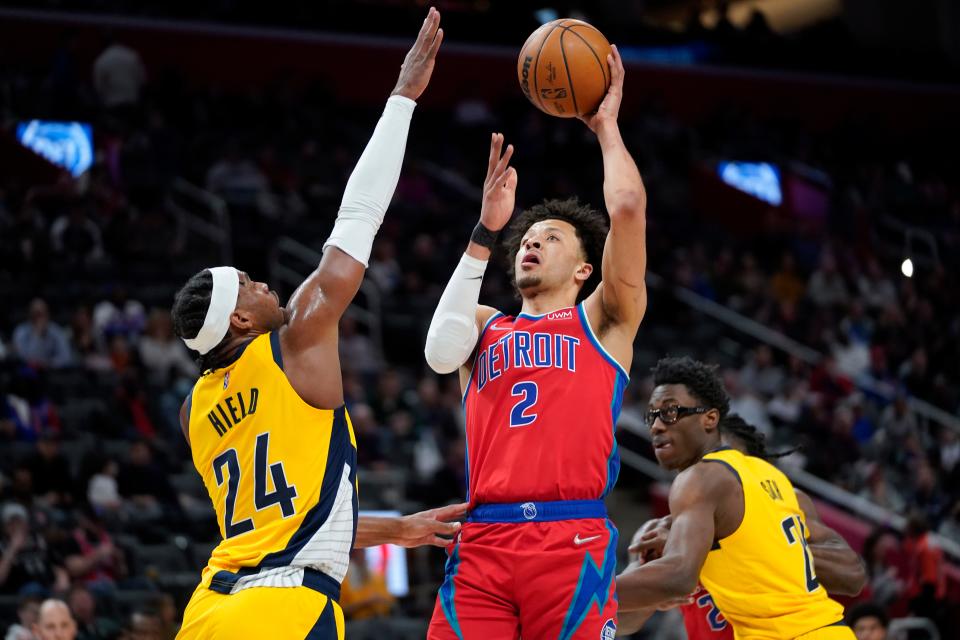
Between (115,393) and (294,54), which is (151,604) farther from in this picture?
(294,54)

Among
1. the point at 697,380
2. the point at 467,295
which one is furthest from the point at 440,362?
the point at 697,380

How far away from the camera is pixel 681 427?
6.13 m

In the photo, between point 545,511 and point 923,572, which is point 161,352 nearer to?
point 923,572

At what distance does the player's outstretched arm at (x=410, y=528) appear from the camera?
207 inches

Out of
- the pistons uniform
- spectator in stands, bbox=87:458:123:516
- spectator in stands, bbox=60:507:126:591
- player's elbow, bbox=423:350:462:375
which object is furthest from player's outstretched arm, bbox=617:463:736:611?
spectator in stands, bbox=87:458:123:516

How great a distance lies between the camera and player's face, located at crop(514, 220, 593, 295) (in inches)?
216

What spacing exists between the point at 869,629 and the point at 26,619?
5.35m

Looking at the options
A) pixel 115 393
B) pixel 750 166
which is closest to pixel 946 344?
pixel 750 166

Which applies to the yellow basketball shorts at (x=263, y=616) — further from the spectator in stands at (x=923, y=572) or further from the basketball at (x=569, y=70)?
the spectator in stands at (x=923, y=572)

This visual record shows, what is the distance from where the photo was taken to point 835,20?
84.5ft

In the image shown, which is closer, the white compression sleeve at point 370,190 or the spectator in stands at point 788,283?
the white compression sleeve at point 370,190

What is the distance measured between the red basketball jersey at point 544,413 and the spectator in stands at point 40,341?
27.6 feet

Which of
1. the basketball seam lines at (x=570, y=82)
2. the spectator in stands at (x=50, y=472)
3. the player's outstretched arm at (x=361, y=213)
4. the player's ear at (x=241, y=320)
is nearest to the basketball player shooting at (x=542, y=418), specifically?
the basketball seam lines at (x=570, y=82)

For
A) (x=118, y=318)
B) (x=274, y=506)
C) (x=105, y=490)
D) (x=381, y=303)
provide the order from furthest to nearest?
(x=381, y=303)
(x=118, y=318)
(x=105, y=490)
(x=274, y=506)
